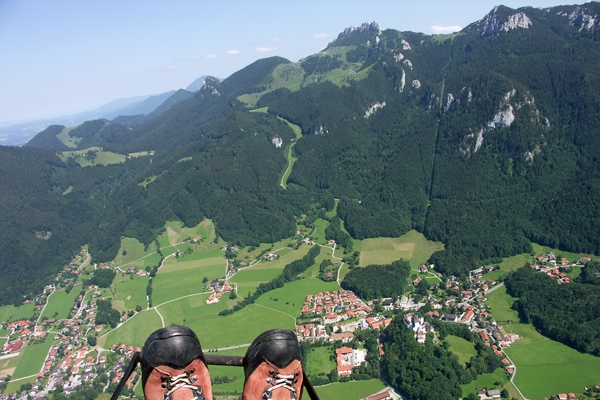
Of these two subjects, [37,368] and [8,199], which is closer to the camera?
[37,368]

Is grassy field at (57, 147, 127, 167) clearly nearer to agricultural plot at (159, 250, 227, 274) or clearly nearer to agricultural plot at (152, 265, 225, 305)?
agricultural plot at (159, 250, 227, 274)

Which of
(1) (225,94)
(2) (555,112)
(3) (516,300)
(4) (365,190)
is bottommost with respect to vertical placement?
(3) (516,300)

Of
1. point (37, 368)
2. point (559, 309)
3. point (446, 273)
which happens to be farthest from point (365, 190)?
point (37, 368)

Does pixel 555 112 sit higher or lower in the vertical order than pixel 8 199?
higher

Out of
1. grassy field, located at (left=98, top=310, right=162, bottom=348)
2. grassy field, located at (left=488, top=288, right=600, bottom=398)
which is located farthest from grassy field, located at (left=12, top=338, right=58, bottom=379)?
grassy field, located at (left=488, top=288, right=600, bottom=398)

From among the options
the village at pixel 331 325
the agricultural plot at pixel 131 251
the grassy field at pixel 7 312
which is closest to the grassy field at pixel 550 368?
the village at pixel 331 325

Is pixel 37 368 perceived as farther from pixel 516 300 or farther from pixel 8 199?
pixel 8 199
